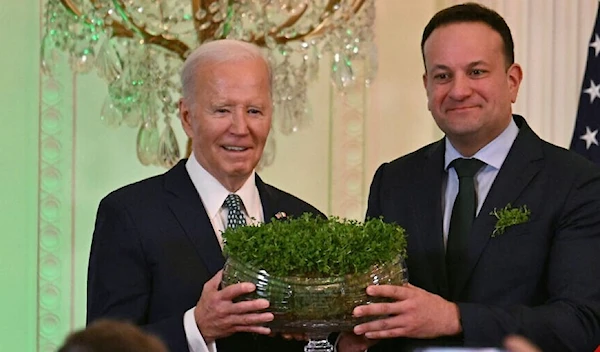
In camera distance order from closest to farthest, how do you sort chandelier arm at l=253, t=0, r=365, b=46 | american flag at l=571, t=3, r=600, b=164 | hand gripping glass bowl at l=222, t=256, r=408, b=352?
hand gripping glass bowl at l=222, t=256, r=408, b=352 → chandelier arm at l=253, t=0, r=365, b=46 → american flag at l=571, t=3, r=600, b=164

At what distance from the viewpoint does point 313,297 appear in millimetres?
2697

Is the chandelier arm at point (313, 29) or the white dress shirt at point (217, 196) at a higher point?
the chandelier arm at point (313, 29)

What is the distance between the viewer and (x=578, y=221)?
122 inches

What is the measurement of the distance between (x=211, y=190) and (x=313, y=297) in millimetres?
638

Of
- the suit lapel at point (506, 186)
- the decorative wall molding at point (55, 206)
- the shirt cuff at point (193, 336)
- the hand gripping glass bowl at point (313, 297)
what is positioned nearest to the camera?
the hand gripping glass bowl at point (313, 297)

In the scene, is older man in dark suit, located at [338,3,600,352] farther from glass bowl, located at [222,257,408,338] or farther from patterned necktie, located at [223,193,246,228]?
patterned necktie, located at [223,193,246,228]

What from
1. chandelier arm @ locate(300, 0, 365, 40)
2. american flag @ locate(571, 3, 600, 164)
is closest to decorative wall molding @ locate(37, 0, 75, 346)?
chandelier arm @ locate(300, 0, 365, 40)

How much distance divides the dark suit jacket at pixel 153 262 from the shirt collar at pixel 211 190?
0.04 metres

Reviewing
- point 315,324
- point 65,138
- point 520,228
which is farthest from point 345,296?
point 65,138

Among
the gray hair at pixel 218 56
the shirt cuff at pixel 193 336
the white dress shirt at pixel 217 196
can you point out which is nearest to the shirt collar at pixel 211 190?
the white dress shirt at pixel 217 196

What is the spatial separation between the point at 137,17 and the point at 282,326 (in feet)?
8.17

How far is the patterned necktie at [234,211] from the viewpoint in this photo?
3211mm

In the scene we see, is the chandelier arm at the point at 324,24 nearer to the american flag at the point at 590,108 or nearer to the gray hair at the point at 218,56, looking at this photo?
the american flag at the point at 590,108

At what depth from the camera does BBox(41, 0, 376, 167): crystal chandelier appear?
194 inches
